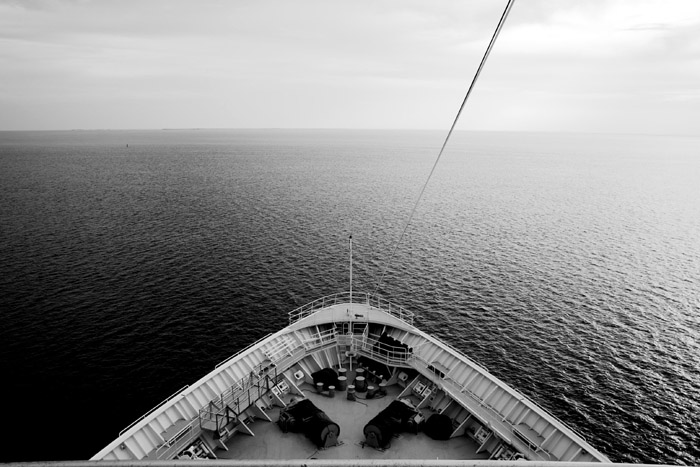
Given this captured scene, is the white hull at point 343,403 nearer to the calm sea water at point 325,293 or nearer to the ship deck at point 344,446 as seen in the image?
the ship deck at point 344,446

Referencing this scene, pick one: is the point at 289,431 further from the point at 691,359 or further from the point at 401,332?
the point at 691,359

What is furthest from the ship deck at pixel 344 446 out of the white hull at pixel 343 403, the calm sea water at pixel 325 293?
the calm sea water at pixel 325 293

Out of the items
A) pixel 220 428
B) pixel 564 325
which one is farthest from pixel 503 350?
pixel 220 428

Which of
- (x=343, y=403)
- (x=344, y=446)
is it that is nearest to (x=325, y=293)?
(x=343, y=403)

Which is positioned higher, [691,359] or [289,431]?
[289,431]

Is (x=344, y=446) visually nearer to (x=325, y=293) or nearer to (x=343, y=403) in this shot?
(x=343, y=403)

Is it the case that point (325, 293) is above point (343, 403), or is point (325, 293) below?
below
